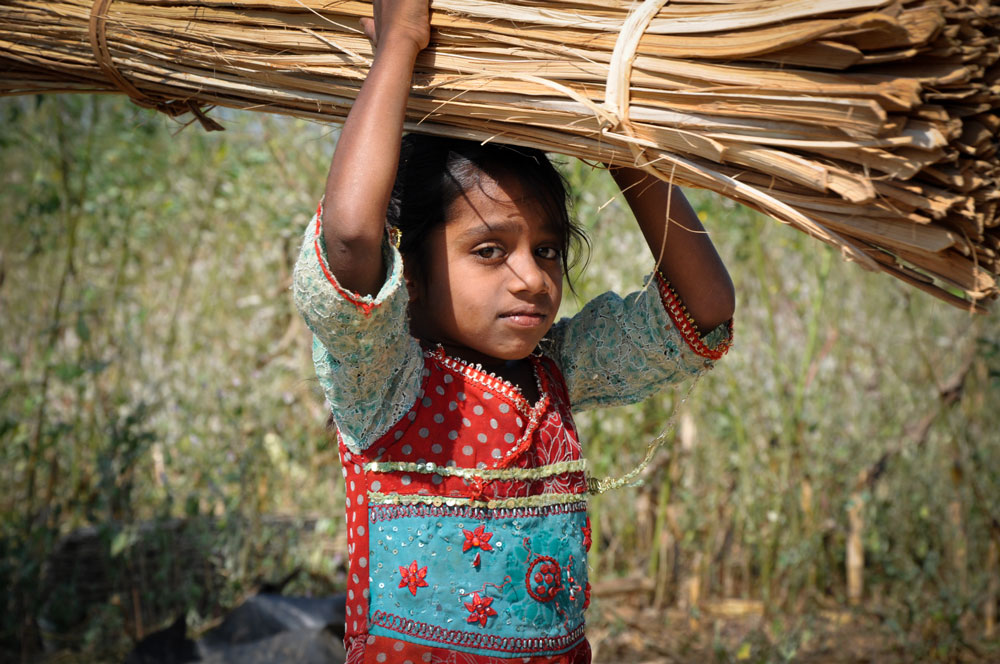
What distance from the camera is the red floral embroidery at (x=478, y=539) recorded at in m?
1.40

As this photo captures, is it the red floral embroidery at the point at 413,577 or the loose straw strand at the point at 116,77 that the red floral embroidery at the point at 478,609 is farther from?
the loose straw strand at the point at 116,77

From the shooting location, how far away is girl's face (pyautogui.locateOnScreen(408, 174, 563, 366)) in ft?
4.64

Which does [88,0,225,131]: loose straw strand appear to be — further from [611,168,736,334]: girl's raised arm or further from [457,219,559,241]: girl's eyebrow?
[611,168,736,334]: girl's raised arm

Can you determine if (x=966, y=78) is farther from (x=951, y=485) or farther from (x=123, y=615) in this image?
(x=123, y=615)

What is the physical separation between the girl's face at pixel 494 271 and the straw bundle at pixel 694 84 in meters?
0.11

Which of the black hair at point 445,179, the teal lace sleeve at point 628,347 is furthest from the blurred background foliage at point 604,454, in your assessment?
the black hair at point 445,179

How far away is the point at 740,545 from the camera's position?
3.42 m

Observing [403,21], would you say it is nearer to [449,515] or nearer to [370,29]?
[370,29]

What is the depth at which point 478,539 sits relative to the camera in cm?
141

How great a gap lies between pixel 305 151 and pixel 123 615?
5.96 feet

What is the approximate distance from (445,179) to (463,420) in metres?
0.38

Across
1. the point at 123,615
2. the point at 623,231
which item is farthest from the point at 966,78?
Answer: the point at 123,615

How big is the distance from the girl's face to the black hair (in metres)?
0.02

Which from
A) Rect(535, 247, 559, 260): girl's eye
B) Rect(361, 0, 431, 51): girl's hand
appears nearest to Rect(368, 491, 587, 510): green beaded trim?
Rect(535, 247, 559, 260): girl's eye
